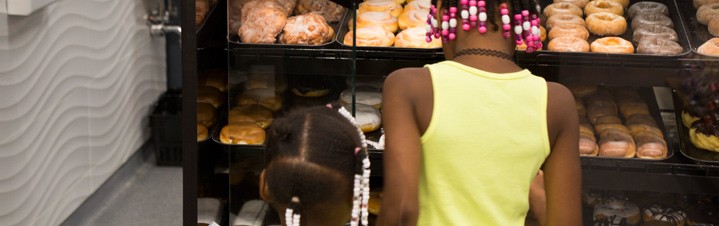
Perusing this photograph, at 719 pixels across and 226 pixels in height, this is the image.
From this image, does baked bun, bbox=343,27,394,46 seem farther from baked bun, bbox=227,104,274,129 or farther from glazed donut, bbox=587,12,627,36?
glazed donut, bbox=587,12,627,36

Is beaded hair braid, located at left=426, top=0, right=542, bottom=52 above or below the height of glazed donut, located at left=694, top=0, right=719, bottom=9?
above

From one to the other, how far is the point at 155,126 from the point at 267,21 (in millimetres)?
2679

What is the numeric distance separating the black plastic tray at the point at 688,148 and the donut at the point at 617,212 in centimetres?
28

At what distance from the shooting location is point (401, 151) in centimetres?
195

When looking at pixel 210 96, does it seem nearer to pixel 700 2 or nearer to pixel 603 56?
pixel 603 56

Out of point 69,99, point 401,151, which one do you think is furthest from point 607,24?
point 69,99

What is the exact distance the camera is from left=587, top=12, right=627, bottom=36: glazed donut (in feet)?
10.0

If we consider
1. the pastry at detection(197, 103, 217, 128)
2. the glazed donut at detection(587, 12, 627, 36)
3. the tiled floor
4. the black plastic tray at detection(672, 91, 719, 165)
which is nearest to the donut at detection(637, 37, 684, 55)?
the glazed donut at detection(587, 12, 627, 36)

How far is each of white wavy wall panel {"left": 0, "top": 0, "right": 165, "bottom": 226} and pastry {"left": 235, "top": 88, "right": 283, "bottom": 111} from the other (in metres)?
1.13

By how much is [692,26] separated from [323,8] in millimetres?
1067

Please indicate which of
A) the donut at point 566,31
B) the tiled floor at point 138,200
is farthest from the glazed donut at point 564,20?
the tiled floor at point 138,200

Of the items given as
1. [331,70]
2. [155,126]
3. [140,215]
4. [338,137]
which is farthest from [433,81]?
[155,126]

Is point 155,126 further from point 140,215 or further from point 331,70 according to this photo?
point 331,70

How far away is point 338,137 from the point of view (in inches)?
76.9
